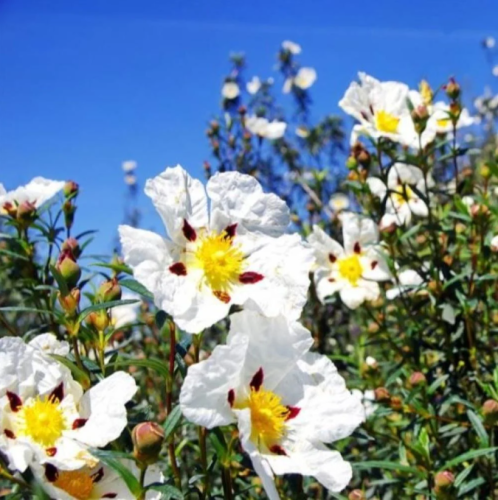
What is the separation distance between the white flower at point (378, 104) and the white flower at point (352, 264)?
0.35m

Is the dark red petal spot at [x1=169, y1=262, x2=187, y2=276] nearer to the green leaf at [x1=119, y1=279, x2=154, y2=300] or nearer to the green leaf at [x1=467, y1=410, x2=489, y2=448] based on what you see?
the green leaf at [x1=119, y1=279, x2=154, y2=300]

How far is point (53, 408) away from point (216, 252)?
1.45 feet

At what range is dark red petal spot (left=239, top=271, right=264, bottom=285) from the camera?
1.54m

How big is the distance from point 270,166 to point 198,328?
4972 millimetres

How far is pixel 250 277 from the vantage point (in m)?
1.55

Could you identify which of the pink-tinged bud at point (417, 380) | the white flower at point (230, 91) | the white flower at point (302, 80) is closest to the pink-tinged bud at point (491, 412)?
the pink-tinged bud at point (417, 380)

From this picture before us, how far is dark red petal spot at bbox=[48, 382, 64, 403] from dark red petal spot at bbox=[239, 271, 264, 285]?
1.35ft

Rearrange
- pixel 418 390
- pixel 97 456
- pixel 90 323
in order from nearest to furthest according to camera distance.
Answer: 1. pixel 97 456
2. pixel 90 323
3. pixel 418 390

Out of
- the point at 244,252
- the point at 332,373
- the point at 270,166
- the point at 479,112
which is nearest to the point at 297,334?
the point at 332,373

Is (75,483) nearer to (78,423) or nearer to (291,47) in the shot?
(78,423)

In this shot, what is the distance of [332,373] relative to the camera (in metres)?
1.51

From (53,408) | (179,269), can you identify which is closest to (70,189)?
(179,269)

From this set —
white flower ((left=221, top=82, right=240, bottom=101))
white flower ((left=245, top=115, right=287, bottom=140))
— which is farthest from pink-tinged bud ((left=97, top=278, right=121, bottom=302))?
white flower ((left=221, top=82, right=240, bottom=101))

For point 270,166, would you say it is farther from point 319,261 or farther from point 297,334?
point 297,334
